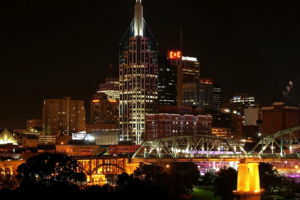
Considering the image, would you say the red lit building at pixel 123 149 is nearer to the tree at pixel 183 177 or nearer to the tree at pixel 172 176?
the tree at pixel 183 177

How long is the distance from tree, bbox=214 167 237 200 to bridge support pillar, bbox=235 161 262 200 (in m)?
5.44

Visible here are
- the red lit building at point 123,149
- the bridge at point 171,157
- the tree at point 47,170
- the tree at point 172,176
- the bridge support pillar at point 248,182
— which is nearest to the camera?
the tree at point 47,170

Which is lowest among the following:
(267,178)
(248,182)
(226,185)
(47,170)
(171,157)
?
(226,185)

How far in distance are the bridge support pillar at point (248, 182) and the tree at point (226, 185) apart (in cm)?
544

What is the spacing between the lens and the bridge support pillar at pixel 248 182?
317 feet

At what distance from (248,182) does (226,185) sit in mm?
8387

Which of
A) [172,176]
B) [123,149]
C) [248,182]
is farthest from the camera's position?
[123,149]

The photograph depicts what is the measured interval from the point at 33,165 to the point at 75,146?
110 meters

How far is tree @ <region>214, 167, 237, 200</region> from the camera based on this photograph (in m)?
103

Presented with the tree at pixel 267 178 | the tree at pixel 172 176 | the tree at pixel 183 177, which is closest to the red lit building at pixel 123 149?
the tree at pixel 183 177

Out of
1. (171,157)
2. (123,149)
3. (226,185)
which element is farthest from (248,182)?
(123,149)

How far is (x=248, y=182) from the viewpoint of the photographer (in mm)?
97438

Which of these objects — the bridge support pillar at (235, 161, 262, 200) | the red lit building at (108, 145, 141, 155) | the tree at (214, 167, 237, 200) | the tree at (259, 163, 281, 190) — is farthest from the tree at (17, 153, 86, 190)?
the red lit building at (108, 145, 141, 155)

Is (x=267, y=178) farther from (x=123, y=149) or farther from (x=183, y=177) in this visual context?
(x=123, y=149)
